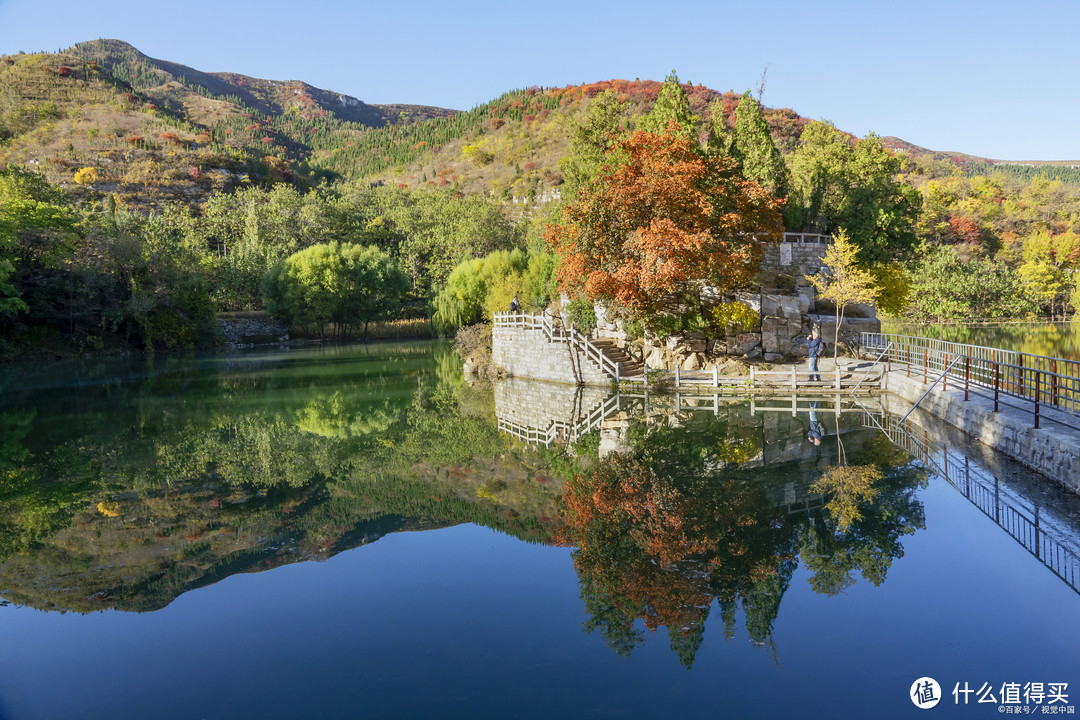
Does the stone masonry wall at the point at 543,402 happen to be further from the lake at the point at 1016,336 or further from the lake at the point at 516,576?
the lake at the point at 1016,336

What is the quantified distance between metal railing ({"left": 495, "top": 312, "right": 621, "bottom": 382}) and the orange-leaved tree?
67.2 inches

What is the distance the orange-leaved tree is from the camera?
23016 millimetres

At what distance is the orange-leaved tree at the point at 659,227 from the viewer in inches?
906

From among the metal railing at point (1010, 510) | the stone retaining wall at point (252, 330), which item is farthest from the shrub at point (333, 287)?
the metal railing at point (1010, 510)

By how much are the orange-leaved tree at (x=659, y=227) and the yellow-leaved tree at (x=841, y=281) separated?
452 cm

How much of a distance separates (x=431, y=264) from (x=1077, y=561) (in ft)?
213

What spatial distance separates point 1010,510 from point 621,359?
679 inches

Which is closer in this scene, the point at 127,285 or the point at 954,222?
the point at 127,285

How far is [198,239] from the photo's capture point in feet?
206

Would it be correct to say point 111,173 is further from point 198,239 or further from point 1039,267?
point 1039,267

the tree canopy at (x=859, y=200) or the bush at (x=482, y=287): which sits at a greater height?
the tree canopy at (x=859, y=200)

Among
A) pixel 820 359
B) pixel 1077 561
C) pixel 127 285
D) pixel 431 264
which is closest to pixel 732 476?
pixel 1077 561

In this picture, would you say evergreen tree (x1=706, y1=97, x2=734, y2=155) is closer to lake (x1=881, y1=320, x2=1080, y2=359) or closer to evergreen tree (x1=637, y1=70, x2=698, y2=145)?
evergreen tree (x1=637, y1=70, x2=698, y2=145)

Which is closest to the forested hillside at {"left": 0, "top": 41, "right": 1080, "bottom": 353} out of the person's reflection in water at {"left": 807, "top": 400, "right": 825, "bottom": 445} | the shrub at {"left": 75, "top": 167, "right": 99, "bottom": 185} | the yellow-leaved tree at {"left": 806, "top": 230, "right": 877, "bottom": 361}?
the shrub at {"left": 75, "top": 167, "right": 99, "bottom": 185}
